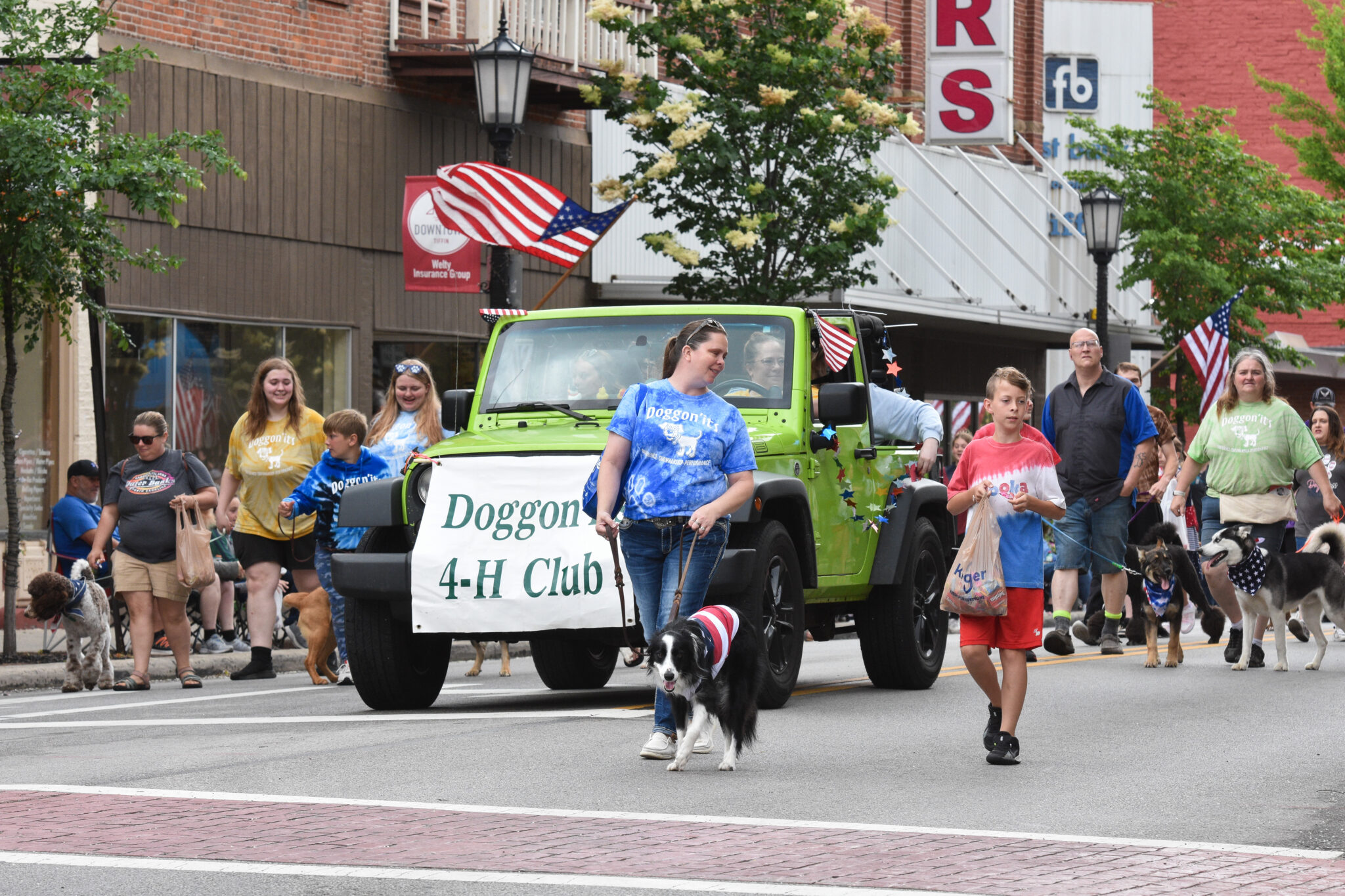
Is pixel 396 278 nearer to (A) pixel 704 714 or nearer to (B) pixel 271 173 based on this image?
(B) pixel 271 173

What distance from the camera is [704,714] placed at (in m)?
8.82

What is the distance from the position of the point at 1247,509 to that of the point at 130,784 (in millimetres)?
8250

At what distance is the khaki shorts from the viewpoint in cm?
1401

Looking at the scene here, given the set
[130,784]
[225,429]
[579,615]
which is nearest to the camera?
[130,784]

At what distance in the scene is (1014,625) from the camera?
363 inches

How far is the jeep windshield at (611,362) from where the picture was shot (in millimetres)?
11570

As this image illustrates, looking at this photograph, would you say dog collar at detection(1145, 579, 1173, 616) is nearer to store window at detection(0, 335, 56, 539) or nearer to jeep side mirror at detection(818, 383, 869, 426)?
jeep side mirror at detection(818, 383, 869, 426)

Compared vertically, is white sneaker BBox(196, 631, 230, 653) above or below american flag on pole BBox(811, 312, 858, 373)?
below

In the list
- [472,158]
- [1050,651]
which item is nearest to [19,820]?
[1050,651]

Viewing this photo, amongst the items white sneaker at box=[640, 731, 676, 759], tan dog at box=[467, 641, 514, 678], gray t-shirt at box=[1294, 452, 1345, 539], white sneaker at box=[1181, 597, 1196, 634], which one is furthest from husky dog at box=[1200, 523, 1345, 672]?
white sneaker at box=[640, 731, 676, 759]

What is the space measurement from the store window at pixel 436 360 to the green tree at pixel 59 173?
643 centimetres

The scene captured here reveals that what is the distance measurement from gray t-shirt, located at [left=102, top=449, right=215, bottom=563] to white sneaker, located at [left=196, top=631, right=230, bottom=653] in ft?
10.7

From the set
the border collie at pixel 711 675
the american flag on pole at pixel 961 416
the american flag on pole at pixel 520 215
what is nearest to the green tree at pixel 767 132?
the american flag on pole at pixel 520 215

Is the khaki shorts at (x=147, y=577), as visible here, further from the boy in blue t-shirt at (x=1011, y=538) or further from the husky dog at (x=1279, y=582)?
the husky dog at (x=1279, y=582)
